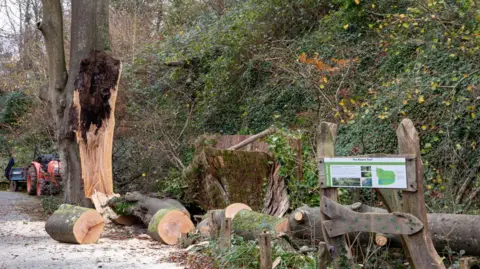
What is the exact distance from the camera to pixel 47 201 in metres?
15.8

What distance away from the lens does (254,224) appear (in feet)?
24.6

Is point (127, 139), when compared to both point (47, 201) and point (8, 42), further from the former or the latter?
point (8, 42)

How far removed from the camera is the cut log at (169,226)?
374 inches

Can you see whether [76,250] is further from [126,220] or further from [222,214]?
[126,220]

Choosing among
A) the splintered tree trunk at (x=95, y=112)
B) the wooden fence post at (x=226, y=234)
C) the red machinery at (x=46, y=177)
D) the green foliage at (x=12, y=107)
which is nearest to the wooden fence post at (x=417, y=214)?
the wooden fence post at (x=226, y=234)

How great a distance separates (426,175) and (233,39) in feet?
25.7

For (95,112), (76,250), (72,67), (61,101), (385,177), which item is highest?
(72,67)

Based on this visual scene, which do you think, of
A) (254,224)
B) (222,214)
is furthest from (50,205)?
(254,224)

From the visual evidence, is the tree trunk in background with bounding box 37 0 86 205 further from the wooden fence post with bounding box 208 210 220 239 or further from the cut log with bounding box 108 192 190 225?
the wooden fence post with bounding box 208 210 220 239

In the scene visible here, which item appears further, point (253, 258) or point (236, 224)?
point (236, 224)

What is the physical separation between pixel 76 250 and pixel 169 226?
1580mm

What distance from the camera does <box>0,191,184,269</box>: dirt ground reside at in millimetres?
7566

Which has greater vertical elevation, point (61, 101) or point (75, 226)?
point (61, 101)

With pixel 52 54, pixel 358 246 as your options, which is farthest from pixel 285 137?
pixel 52 54
